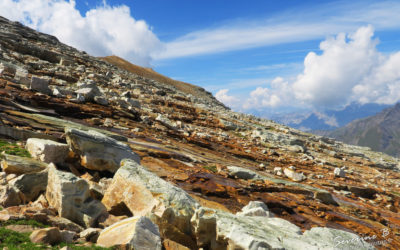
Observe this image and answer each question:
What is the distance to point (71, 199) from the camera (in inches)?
387

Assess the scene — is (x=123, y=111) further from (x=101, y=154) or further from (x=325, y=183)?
(x=325, y=183)

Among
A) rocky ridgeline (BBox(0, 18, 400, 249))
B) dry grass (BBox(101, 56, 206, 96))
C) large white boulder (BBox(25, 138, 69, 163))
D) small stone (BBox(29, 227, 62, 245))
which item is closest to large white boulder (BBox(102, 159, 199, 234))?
rocky ridgeline (BBox(0, 18, 400, 249))

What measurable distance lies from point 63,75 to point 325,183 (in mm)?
42970

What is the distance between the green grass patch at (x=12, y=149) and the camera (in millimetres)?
13059

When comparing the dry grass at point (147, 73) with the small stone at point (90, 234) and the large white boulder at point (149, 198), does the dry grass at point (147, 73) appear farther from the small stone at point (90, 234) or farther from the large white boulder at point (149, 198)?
the small stone at point (90, 234)

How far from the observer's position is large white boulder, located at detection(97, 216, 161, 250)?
26.5 feet

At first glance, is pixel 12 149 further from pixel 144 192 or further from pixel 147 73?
pixel 147 73

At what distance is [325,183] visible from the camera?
28516 millimetres

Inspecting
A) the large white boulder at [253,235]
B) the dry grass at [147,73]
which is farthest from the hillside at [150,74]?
the large white boulder at [253,235]

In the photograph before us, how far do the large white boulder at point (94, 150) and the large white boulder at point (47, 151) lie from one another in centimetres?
62

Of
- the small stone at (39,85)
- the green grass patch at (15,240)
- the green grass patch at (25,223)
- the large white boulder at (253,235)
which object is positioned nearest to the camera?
the green grass patch at (15,240)

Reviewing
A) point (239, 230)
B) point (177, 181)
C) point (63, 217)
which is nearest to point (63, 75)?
point (177, 181)

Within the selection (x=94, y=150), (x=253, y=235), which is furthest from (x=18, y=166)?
(x=253, y=235)

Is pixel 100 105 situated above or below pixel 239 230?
above
